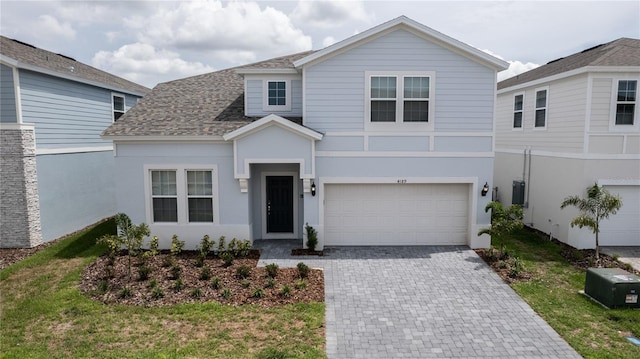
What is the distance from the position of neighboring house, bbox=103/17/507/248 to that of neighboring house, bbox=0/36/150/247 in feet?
10.1

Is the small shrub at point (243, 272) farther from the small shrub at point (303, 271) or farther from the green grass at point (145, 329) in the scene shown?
the green grass at point (145, 329)

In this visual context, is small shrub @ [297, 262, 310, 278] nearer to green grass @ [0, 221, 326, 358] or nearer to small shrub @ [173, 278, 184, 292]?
green grass @ [0, 221, 326, 358]

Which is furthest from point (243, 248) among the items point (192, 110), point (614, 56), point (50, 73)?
point (614, 56)

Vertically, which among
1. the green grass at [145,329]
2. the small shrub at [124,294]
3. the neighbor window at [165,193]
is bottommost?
the green grass at [145,329]

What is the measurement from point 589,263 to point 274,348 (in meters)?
9.76

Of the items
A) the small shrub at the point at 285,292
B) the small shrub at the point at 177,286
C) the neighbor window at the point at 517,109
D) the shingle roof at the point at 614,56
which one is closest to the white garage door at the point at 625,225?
the shingle roof at the point at 614,56

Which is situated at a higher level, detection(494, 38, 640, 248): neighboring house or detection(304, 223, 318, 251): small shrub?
detection(494, 38, 640, 248): neighboring house

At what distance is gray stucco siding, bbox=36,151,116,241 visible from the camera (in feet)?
46.2

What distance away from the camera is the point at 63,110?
1502cm

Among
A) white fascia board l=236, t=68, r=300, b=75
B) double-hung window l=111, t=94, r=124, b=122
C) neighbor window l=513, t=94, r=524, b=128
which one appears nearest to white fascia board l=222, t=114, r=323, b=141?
white fascia board l=236, t=68, r=300, b=75

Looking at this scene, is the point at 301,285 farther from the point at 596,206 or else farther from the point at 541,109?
the point at 541,109

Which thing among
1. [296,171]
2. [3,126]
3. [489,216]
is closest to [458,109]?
[489,216]

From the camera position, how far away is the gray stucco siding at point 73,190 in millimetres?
14070

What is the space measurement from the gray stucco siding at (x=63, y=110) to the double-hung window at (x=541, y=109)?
58.7ft
